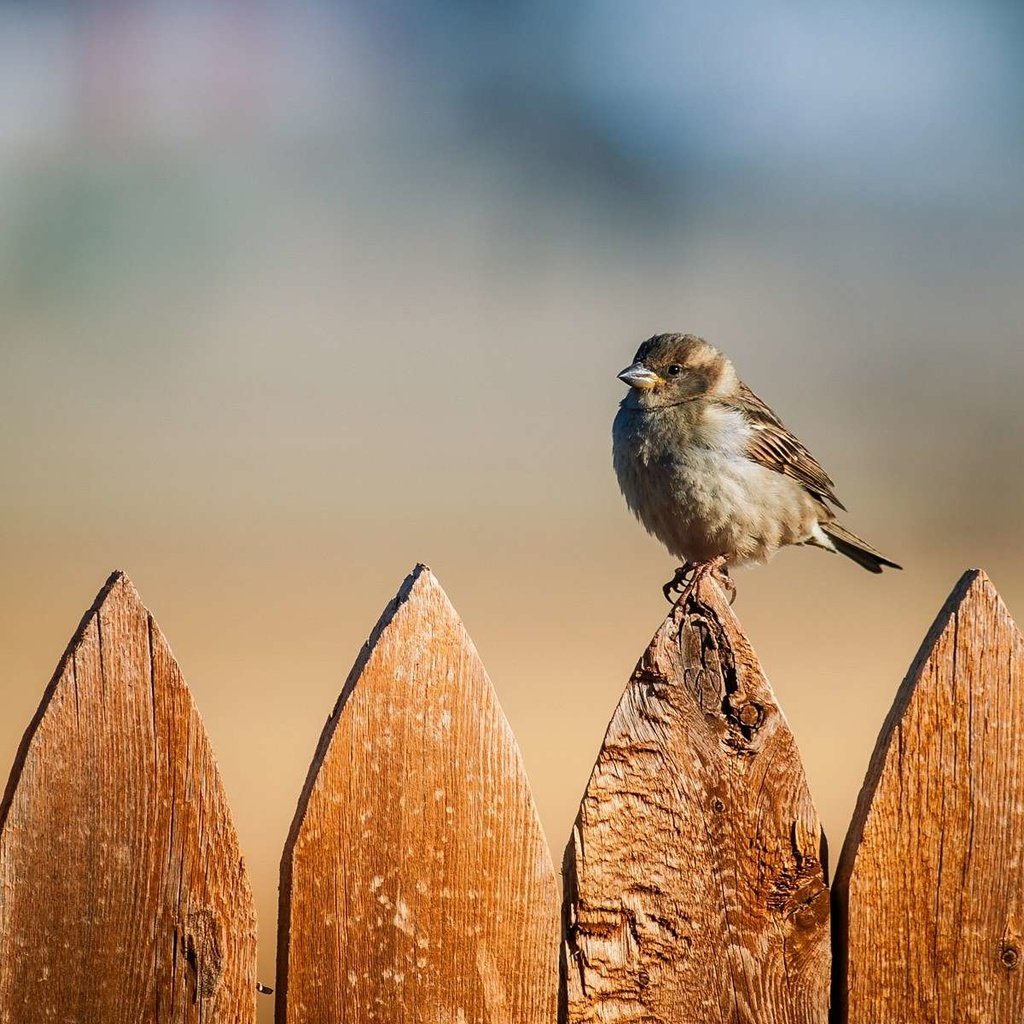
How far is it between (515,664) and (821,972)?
18.2 ft

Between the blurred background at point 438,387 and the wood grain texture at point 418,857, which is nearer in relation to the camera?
the wood grain texture at point 418,857

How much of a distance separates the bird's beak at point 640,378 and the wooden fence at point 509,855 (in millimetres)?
2514

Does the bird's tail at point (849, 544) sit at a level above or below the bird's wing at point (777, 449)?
below

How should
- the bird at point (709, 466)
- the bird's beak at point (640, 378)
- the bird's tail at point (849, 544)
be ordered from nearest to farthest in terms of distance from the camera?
the bird at point (709, 466), the bird's beak at point (640, 378), the bird's tail at point (849, 544)

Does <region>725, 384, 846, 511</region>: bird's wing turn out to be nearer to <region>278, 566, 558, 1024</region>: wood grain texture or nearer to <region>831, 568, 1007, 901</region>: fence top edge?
<region>831, 568, 1007, 901</region>: fence top edge

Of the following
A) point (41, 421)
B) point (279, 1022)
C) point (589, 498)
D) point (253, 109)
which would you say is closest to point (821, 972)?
point (279, 1022)

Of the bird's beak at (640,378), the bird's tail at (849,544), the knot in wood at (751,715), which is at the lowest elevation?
the knot in wood at (751,715)

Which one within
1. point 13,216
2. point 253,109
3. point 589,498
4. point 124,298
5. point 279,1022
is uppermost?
point 253,109

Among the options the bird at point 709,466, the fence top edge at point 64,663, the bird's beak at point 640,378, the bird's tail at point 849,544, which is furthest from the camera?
the bird's tail at point 849,544

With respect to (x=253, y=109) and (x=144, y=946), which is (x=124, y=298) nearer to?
(x=253, y=109)

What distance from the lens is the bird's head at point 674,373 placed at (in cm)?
441

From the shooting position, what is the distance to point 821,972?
195 centimetres

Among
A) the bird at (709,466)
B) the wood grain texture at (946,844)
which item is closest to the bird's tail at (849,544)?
the bird at (709,466)

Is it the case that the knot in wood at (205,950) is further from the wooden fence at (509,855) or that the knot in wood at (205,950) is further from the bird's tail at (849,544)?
the bird's tail at (849,544)
